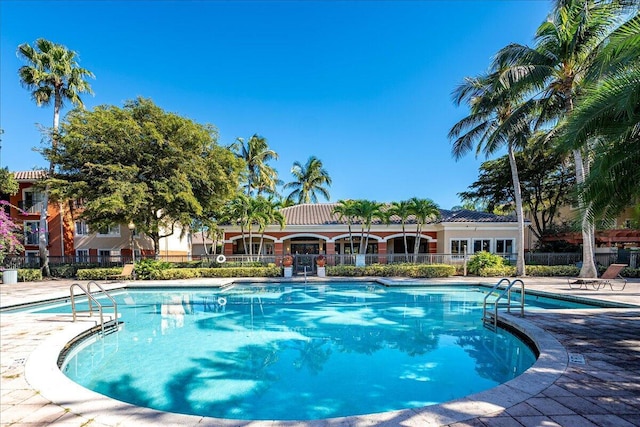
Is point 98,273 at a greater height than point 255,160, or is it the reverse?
point 255,160

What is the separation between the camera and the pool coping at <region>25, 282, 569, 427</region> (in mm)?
3381

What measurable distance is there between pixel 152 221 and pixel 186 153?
16.4 ft

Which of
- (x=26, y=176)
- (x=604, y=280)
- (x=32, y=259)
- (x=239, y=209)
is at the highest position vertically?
(x=26, y=176)

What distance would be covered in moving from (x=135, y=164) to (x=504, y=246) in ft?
92.5

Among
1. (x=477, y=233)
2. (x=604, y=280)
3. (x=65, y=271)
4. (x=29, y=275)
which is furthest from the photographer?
(x=477, y=233)

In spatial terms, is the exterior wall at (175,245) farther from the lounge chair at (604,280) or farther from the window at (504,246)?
the lounge chair at (604,280)

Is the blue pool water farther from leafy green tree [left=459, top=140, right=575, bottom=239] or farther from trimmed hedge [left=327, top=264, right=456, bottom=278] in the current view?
leafy green tree [left=459, top=140, right=575, bottom=239]

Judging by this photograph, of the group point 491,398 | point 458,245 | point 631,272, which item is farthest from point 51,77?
point 631,272

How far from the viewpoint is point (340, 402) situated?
5.02 meters

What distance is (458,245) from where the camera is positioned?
25.2 m

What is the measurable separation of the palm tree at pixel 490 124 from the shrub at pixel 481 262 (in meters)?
1.37

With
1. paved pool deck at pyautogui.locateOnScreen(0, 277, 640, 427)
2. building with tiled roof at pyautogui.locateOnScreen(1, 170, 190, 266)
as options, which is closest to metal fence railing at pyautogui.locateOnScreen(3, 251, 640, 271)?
building with tiled roof at pyautogui.locateOnScreen(1, 170, 190, 266)

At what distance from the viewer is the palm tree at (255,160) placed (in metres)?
32.1

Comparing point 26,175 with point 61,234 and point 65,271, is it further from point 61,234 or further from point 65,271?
point 65,271
